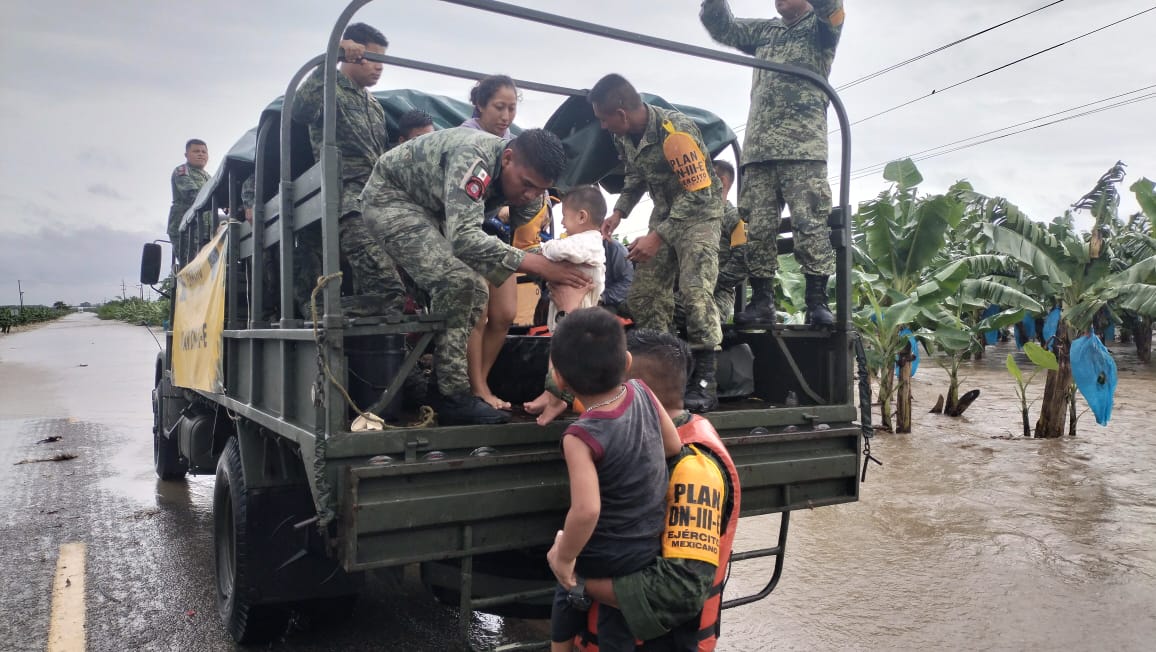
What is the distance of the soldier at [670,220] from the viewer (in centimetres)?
346

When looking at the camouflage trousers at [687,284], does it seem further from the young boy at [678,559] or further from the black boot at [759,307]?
the young boy at [678,559]

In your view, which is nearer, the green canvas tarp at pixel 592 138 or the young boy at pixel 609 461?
the young boy at pixel 609 461

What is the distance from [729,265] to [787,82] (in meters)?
0.94

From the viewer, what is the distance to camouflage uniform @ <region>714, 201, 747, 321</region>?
4133 millimetres

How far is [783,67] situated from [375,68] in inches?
76.9

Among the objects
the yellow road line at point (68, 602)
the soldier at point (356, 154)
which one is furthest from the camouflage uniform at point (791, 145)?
the yellow road line at point (68, 602)

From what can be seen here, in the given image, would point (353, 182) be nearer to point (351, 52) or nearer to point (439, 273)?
point (351, 52)

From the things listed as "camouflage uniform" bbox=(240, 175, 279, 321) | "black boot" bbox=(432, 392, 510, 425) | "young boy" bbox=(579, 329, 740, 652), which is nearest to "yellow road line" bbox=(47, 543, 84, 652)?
"camouflage uniform" bbox=(240, 175, 279, 321)

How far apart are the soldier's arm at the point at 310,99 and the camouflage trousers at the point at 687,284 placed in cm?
161

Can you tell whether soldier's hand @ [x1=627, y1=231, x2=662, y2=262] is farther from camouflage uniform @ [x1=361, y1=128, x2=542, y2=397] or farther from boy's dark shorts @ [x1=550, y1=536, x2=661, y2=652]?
boy's dark shorts @ [x1=550, y1=536, x2=661, y2=652]

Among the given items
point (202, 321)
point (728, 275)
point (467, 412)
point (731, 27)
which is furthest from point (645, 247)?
point (202, 321)

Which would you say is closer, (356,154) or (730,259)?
(356,154)

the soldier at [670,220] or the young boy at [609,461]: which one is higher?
the soldier at [670,220]

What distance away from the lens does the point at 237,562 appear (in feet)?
10.8
